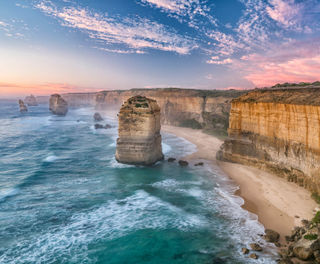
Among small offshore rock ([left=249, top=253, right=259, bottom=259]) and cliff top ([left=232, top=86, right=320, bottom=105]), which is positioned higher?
cliff top ([left=232, top=86, right=320, bottom=105])

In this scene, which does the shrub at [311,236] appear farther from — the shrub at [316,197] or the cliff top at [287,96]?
the cliff top at [287,96]

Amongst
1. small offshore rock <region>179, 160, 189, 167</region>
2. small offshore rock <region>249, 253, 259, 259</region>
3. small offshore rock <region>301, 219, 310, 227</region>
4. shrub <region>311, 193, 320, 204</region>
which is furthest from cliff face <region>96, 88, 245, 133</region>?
small offshore rock <region>249, 253, 259, 259</region>

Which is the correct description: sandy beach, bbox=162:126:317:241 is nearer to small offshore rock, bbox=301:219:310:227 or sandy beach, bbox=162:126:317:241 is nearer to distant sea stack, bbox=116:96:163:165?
small offshore rock, bbox=301:219:310:227

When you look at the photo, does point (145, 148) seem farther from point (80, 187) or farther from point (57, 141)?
point (57, 141)

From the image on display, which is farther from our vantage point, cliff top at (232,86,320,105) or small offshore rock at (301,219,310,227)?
cliff top at (232,86,320,105)

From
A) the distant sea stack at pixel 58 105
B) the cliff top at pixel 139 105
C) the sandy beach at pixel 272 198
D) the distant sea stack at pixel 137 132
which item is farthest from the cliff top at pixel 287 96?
the distant sea stack at pixel 58 105
